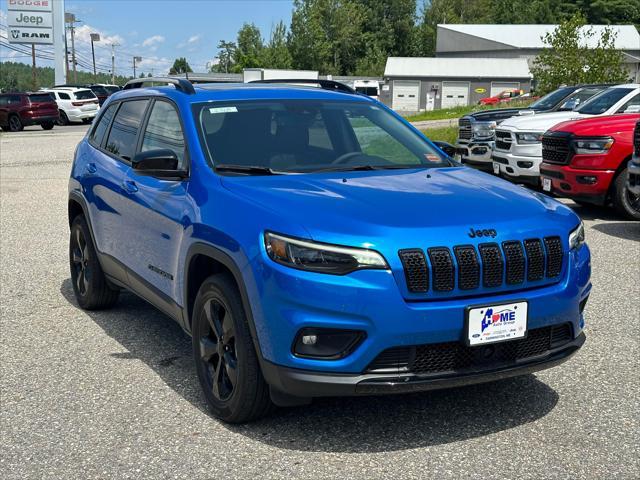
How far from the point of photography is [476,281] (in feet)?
12.4

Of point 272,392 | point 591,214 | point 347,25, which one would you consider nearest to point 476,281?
point 272,392

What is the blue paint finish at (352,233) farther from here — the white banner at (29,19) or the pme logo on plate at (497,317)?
the white banner at (29,19)

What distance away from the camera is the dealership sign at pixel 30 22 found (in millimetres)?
72750

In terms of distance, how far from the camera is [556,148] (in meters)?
11.2

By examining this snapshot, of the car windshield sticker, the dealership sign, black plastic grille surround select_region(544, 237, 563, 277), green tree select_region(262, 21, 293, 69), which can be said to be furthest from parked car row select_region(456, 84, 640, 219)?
green tree select_region(262, 21, 293, 69)

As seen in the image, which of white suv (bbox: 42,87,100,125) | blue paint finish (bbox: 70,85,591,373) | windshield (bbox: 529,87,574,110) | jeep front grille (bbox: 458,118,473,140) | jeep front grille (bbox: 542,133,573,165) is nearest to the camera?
blue paint finish (bbox: 70,85,591,373)

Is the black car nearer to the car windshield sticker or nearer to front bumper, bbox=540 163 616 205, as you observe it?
front bumper, bbox=540 163 616 205

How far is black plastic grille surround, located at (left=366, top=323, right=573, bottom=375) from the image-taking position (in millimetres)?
3754

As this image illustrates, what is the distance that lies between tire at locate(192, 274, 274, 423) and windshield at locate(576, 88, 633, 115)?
34.6 feet

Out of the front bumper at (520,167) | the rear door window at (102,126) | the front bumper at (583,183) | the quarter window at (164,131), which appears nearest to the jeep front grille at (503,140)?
the front bumper at (520,167)

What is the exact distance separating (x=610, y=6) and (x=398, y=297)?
108m

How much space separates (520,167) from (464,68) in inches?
2542

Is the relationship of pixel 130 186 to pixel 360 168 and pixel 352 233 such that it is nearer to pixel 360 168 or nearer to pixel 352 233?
pixel 360 168

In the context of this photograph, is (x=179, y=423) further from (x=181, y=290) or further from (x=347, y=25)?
(x=347, y=25)
